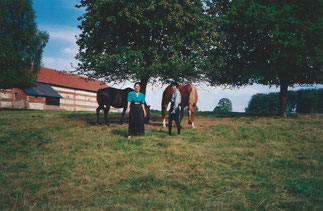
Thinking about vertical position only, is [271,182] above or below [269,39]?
below

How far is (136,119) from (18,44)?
88.5 ft

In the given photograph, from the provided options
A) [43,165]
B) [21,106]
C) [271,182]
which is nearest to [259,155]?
[271,182]

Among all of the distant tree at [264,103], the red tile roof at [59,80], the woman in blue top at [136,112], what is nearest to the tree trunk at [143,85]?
the woman in blue top at [136,112]

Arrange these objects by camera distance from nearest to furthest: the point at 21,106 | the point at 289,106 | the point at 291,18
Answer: the point at 291,18 < the point at 289,106 < the point at 21,106

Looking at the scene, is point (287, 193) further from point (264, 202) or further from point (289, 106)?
point (289, 106)

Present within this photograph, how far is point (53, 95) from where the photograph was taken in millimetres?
40906

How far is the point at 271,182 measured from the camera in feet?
16.6

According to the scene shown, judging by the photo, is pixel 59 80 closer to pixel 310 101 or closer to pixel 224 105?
pixel 224 105

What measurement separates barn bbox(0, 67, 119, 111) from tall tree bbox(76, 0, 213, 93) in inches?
917

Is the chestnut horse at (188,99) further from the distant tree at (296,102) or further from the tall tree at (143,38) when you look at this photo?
the distant tree at (296,102)

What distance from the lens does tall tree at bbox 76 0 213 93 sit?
11.9m

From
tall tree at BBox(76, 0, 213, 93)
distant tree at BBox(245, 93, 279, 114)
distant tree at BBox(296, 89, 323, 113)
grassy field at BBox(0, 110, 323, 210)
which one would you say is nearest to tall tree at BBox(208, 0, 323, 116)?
tall tree at BBox(76, 0, 213, 93)

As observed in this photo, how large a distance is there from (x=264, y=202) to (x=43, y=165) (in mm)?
5704

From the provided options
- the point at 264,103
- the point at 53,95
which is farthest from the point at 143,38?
the point at 53,95
